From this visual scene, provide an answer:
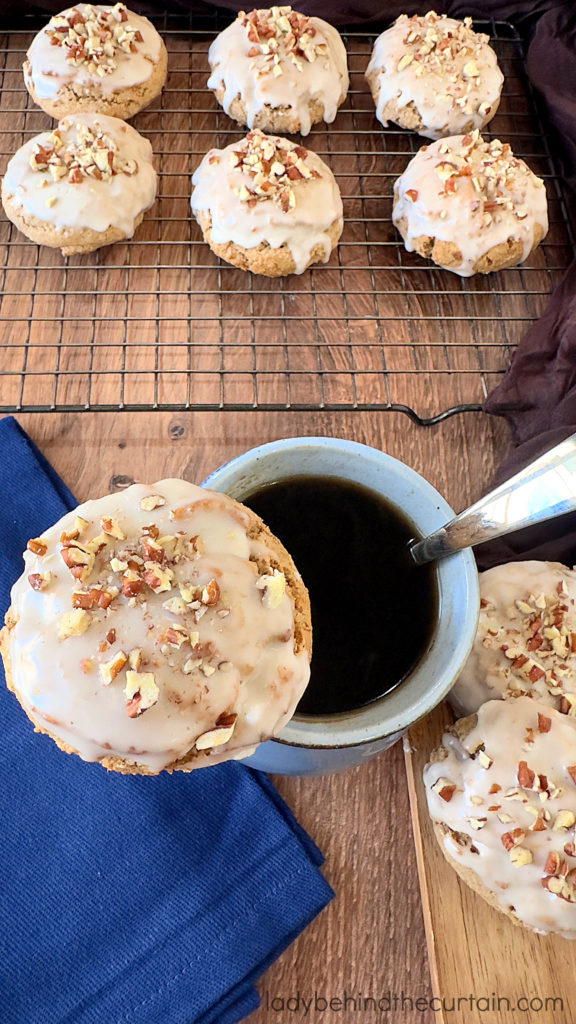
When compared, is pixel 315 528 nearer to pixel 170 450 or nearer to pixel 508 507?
pixel 508 507

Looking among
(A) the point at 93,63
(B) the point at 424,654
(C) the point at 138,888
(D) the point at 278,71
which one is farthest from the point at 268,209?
(C) the point at 138,888

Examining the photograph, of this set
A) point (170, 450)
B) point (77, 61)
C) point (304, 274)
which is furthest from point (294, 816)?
point (77, 61)

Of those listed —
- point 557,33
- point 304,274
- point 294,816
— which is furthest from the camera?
point 557,33

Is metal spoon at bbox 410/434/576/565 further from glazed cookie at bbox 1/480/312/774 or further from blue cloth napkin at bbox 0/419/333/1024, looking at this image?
blue cloth napkin at bbox 0/419/333/1024

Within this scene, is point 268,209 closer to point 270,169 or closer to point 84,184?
point 270,169

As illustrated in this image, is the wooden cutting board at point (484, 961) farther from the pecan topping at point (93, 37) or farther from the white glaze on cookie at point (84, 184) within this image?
the pecan topping at point (93, 37)
